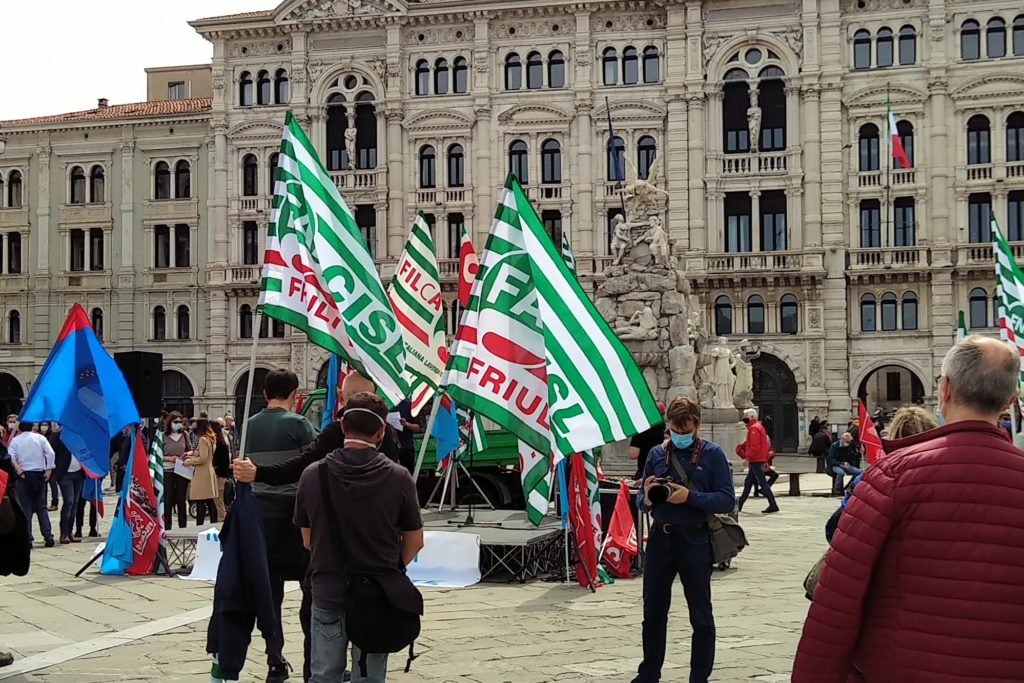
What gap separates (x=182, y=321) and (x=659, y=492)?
45.7 meters

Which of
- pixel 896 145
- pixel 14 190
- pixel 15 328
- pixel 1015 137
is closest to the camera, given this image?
pixel 896 145

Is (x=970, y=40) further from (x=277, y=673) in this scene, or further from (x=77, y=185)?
(x=277, y=673)

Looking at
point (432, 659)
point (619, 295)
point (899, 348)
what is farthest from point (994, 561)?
point (899, 348)

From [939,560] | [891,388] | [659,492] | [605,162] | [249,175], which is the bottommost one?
[659,492]

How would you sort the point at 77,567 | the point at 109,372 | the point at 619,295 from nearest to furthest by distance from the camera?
the point at 109,372 → the point at 77,567 → the point at 619,295

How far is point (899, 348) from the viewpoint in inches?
1716

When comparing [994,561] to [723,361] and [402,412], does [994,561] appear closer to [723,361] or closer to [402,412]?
[402,412]

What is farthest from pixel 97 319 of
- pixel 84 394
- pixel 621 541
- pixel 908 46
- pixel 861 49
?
pixel 621 541

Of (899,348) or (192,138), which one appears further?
(192,138)

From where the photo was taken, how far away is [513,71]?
46969 mm

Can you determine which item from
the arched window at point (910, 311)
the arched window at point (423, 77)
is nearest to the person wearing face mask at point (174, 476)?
the arched window at point (423, 77)

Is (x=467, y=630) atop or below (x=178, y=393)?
below

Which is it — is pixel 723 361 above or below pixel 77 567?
above

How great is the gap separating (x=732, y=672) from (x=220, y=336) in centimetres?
4299
